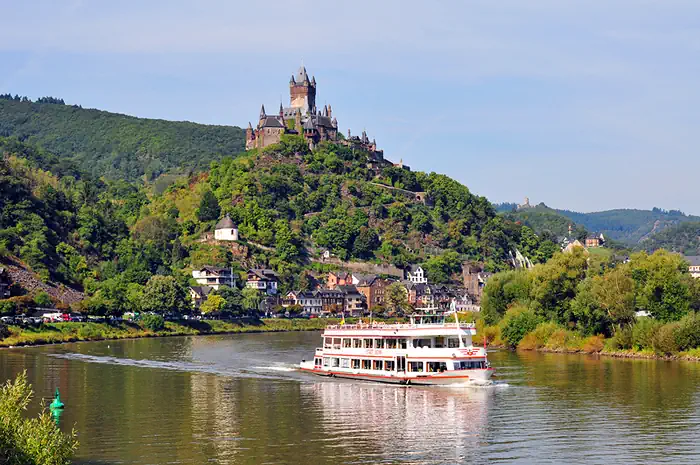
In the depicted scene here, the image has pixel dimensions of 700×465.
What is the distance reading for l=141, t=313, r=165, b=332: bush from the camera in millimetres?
129625

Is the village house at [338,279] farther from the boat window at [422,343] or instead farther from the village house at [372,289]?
the boat window at [422,343]

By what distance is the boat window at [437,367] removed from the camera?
65637 mm

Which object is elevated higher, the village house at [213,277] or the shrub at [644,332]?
the village house at [213,277]

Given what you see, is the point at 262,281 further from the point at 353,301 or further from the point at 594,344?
the point at 594,344

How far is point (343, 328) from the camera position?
251ft

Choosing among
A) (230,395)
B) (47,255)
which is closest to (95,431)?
(230,395)

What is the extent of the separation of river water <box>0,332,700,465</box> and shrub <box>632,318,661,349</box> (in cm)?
390

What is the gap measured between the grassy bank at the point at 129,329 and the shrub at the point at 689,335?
66.7 metres

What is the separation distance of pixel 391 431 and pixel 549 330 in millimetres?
48287

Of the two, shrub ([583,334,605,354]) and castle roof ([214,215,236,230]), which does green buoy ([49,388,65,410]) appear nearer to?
shrub ([583,334,605,354])

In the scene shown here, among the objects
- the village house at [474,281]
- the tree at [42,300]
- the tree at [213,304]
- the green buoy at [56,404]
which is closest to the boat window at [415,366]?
the green buoy at [56,404]

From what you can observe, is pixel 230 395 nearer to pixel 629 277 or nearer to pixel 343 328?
pixel 343 328

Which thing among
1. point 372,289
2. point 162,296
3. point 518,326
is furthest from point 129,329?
point 372,289

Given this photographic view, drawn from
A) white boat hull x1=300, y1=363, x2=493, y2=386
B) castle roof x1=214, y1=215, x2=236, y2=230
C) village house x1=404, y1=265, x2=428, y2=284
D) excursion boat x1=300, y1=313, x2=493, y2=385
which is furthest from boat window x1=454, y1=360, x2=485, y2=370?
village house x1=404, y1=265, x2=428, y2=284
